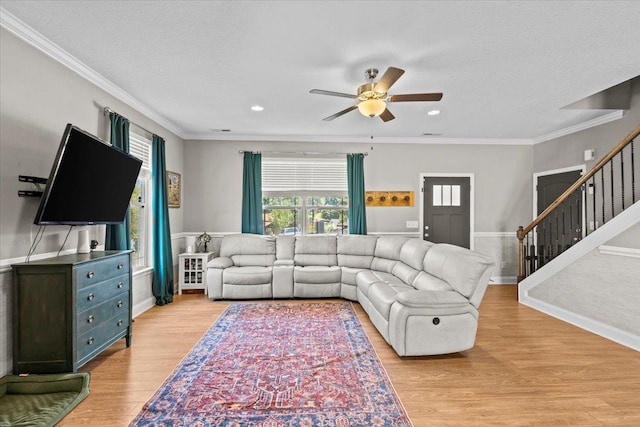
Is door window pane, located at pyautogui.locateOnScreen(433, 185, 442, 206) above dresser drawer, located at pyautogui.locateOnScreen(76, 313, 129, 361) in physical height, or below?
above

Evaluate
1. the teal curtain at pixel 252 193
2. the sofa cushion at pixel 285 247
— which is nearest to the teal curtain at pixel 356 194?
the sofa cushion at pixel 285 247

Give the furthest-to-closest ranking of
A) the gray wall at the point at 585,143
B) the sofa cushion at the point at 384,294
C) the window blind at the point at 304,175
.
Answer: the window blind at the point at 304,175, the gray wall at the point at 585,143, the sofa cushion at the point at 384,294

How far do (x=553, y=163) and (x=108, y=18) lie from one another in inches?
256

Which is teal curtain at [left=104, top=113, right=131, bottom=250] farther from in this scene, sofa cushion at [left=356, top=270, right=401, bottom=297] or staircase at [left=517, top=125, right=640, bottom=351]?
staircase at [left=517, top=125, right=640, bottom=351]

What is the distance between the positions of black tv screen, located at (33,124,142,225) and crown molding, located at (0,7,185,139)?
0.85m

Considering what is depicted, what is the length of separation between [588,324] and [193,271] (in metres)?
5.50

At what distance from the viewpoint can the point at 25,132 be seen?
96.0 inches

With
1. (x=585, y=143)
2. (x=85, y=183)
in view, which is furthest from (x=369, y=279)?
(x=585, y=143)

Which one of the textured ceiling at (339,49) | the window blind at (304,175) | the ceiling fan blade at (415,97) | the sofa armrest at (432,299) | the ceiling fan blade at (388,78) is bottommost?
the sofa armrest at (432,299)

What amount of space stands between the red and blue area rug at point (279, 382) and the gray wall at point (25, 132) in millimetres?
1385

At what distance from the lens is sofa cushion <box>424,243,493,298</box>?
2.89 metres

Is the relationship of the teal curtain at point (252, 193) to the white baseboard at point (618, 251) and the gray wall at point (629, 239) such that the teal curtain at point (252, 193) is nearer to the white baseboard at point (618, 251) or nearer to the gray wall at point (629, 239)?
the white baseboard at point (618, 251)

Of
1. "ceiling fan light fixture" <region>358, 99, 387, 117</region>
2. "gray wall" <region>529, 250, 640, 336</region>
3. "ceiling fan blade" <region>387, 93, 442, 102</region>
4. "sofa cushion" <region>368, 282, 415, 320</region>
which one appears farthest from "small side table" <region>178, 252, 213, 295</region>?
"gray wall" <region>529, 250, 640, 336</region>

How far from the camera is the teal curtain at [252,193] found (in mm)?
5551
